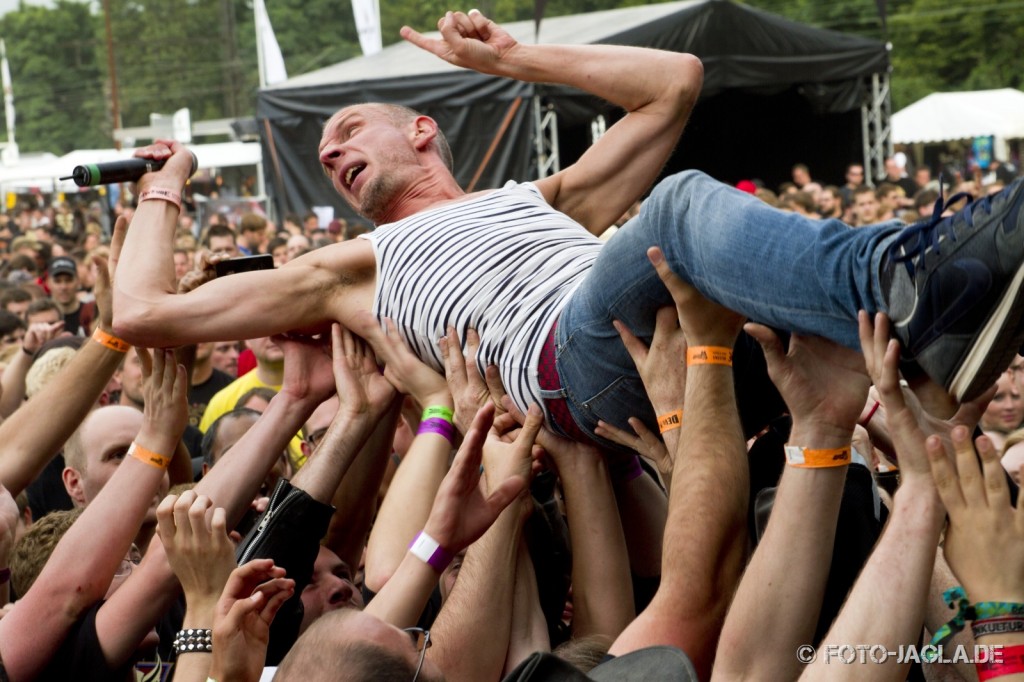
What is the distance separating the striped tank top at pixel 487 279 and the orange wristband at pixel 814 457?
999mm

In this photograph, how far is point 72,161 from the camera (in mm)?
27672

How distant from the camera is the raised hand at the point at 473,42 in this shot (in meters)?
3.71

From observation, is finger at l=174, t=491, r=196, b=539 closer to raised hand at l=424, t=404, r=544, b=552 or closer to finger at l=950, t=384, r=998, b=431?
raised hand at l=424, t=404, r=544, b=552

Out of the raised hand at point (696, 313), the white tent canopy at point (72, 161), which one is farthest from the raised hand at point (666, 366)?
the white tent canopy at point (72, 161)

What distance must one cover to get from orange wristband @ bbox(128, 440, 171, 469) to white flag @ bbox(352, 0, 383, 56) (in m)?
17.0

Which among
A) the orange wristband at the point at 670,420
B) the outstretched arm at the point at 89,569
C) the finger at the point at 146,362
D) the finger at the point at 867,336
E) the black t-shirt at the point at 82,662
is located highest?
the finger at the point at 867,336

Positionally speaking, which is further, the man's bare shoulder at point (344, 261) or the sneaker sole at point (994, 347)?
the man's bare shoulder at point (344, 261)

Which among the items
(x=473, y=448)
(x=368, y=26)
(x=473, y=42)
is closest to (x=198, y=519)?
(x=473, y=448)

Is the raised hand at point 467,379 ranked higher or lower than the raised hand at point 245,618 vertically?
higher

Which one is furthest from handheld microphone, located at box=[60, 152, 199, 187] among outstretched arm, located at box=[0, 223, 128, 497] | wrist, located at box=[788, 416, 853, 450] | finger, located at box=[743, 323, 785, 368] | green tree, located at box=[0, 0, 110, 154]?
green tree, located at box=[0, 0, 110, 154]

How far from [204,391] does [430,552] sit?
13.9 ft

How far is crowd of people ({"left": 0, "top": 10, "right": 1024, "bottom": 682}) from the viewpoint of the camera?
7.11ft

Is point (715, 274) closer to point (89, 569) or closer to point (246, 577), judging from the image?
point (246, 577)

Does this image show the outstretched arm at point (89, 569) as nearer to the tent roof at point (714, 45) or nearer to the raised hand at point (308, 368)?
the raised hand at point (308, 368)
